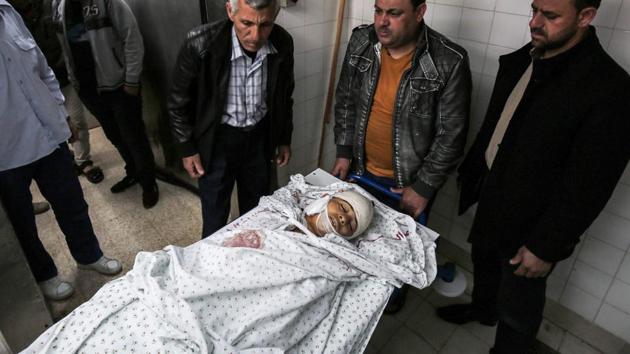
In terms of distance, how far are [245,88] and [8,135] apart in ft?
3.41

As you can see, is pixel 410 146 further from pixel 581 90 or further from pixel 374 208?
pixel 581 90

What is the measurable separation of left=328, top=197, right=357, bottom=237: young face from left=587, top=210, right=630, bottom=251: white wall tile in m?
1.28

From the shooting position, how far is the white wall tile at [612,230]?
173 centimetres

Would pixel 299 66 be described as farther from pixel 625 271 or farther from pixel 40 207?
pixel 40 207

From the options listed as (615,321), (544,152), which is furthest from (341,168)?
(615,321)

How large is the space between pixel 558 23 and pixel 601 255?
129cm

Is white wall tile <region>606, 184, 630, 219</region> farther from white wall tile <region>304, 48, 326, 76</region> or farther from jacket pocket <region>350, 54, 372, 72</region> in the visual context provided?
white wall tile <region>304, 48, 326, 76</region>

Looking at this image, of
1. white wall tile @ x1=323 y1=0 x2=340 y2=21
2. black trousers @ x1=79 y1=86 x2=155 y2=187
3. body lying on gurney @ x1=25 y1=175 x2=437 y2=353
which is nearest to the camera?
body lying on gurney @ x1=25 y1=175 x2=437 y2=353

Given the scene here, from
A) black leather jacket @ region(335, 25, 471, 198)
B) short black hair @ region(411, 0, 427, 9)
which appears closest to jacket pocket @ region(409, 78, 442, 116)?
black leather jacket @ region(335, 25, 471, 198)

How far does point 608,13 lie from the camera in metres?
1.52

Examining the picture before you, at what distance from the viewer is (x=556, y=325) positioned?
7.03ft

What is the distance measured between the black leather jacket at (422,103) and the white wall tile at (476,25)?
1.12ft

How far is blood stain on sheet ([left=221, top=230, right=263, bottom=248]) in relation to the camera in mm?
1342

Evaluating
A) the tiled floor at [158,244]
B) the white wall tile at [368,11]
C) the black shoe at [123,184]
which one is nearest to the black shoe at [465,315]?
the tiled floor at [158,244]
